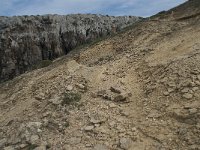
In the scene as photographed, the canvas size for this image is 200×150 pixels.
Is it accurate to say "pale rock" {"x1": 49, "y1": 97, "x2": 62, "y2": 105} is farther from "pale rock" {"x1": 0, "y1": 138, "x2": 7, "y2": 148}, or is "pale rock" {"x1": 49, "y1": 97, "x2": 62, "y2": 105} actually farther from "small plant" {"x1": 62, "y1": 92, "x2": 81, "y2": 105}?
"pale rock" {"x1": 0, "y1": 138, "x2": 7, "y2": 148}

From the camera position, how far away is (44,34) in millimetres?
38219

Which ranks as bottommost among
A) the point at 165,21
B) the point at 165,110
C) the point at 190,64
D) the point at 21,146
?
the point at 21,146

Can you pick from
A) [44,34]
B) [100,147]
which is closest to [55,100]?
[100,147]

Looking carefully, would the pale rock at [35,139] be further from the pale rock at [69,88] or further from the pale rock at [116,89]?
the pale rock at [116,89]

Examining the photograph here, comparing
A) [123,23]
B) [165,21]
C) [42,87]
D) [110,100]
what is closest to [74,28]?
[123,23]

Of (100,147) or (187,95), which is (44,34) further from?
(100,147)

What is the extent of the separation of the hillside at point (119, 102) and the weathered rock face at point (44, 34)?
69.4 feet

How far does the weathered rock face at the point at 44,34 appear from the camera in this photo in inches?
1439

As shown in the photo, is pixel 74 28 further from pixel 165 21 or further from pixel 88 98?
pixel 88 98

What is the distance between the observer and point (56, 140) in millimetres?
10430

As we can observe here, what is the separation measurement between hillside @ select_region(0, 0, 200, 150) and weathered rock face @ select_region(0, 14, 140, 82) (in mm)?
21158

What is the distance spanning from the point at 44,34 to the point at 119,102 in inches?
1086

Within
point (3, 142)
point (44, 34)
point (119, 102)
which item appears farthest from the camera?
point (44, 34)

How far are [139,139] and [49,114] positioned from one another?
293 centimetres
